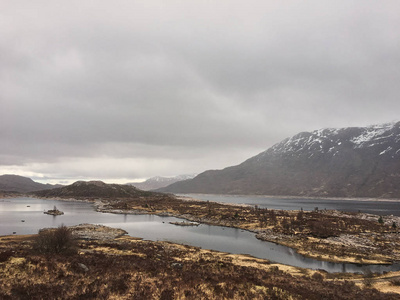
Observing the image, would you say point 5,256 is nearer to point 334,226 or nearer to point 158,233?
point 158,233

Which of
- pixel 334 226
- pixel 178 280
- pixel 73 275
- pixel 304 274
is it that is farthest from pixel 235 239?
pixel 73 275

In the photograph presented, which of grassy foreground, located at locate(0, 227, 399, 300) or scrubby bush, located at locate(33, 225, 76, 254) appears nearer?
grassy foreground, located at locate(0, 227, 399, 300)

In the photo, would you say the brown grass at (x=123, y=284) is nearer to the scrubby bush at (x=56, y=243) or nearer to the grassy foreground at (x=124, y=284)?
the grassy foreground at (x=124, y=284)

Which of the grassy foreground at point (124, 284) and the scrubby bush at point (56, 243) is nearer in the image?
the grassy foreground at point (124, 284)

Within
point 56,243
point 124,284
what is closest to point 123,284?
point 124,284

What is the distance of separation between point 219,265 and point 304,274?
37.2 feet

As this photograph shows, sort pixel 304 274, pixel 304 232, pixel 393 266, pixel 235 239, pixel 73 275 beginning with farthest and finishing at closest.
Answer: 1. pixel 304 232
2. pixel 235 239
3. pixel 393 266
4. pixel 304 274
5. pixel 73 275

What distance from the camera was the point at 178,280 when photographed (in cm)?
2089

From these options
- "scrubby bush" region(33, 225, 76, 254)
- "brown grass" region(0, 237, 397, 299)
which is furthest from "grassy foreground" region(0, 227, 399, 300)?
"scrubby bush" region(33, 225, 76, 254)

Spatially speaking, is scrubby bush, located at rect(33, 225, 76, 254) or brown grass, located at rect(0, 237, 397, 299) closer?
brown grass, located at rect(0, 237, 397, 299)

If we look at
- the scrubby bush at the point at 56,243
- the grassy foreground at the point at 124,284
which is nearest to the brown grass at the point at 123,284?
the grassy foreground at the point at 124,284

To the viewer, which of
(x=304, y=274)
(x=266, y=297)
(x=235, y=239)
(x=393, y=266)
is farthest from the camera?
(x=235, y=239)

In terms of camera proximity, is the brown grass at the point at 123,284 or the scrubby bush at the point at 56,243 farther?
the scrubby bush at the point at 56,243

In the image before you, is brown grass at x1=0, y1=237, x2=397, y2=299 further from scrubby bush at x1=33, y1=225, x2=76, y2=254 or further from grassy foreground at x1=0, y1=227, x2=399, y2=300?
scrubby bush at x1=33, y1=225, x2=76, y2=254
